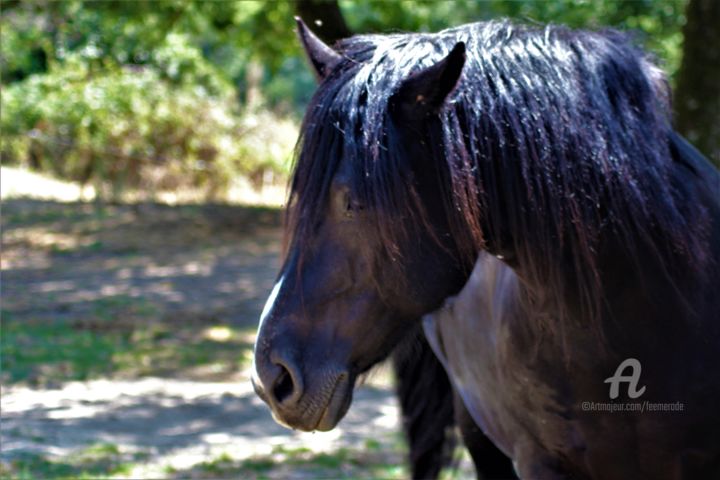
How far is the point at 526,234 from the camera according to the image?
2428 mm

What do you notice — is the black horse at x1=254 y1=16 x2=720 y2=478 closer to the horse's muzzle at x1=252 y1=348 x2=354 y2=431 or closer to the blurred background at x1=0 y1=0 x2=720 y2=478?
the horse's muzzle at x1=252 y1=348 x2=354 y2=431

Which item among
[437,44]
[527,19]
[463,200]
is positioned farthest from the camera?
[527,19]

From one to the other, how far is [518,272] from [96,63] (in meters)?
13.7

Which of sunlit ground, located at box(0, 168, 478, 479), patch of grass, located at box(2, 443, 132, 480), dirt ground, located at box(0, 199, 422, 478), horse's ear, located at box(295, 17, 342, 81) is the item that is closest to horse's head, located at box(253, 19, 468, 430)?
horse's ear, located at box(295, 17, 342, 81)

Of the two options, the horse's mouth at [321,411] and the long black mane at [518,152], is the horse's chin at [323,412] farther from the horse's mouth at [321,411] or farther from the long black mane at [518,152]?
the long black mane at [518,152]

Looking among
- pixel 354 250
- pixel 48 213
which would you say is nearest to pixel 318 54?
pixel 354 250

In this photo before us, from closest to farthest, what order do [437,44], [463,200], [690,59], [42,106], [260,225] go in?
[463,200] → [437,44] → [690,59] → [260,225] → [42,106]

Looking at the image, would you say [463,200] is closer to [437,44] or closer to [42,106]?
[437,44]

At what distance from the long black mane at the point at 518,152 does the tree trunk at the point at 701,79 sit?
4851 millimetres

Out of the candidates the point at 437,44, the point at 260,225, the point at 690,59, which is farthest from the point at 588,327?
the point at 260,225

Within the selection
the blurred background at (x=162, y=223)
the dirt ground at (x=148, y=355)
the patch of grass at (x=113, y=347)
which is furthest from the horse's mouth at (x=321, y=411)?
the patch of grass at (x=113, y=347)

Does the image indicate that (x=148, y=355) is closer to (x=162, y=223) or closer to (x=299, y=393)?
(x=162, y=223)

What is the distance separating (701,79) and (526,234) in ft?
17.6

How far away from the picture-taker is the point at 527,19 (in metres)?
2.98
